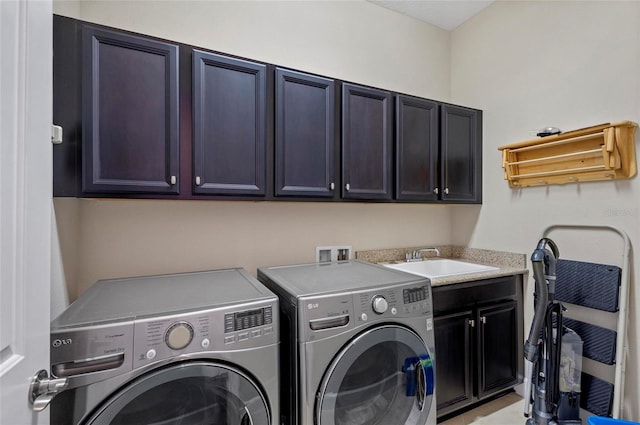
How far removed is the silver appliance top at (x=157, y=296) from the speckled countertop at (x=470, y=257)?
114 centimetres

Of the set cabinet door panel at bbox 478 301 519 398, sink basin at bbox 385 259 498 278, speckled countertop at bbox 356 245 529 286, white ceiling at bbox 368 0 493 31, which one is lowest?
cabinet door panel at bbox 478 301 519 398

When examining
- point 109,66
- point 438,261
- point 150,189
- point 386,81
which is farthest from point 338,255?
point 109,66

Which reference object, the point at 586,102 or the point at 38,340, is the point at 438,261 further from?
the point at 38,340

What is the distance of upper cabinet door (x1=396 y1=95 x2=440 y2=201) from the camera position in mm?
2088

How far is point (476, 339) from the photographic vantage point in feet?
6.49

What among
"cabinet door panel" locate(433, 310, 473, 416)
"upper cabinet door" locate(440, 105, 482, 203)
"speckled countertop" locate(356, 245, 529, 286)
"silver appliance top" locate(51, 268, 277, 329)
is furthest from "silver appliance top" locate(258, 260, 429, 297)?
"upper cabinet door" locate(440, 105, 482, 203)

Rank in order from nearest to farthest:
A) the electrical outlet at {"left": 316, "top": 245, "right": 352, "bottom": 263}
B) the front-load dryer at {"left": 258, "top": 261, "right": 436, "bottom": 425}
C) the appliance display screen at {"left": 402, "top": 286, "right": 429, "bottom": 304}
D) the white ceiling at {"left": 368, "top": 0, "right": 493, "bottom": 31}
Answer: the front-load dryer at {"left": 258, "top": 261, "right": 436, "bottom": 425} → the appliance display screen at {"left": 402, "top": 286, "right": 429, "bottom": 304} → the electrical outlet at {"left": 316, "top": 245, "right": 352, "bottom": 263} → the white ceiling at {"left": 368, "top": 0, "right": 493, "bottom": 31}

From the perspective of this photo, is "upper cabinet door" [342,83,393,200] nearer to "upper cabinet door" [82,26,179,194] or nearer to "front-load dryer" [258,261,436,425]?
"front-load dryer" [258,261,436,425]

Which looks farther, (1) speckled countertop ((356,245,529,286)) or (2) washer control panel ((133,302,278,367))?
(1) speckled countertop ((356,245,529,286))

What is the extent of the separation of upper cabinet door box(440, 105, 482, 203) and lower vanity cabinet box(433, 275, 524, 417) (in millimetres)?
720

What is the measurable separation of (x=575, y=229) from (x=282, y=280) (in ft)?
6.26

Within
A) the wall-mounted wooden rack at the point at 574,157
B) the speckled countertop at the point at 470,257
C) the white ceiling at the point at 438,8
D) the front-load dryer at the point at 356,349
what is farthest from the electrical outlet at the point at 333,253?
the white ceiling at the point at 438,8

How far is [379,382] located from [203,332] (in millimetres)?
892

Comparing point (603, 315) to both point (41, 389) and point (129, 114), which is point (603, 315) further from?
point (129, 114)
